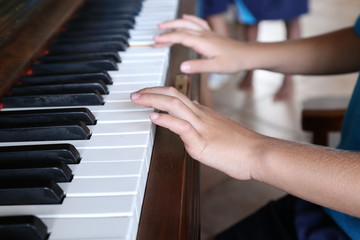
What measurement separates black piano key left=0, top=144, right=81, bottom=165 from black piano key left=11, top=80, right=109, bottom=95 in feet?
0.74

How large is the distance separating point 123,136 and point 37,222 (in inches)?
9.5

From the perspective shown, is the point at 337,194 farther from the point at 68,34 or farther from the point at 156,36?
the point at 68,34

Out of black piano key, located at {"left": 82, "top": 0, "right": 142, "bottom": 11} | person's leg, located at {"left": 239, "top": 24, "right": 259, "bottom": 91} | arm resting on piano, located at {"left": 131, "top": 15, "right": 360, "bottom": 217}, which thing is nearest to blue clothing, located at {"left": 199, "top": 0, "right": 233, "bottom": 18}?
person's leg, located at {"left": 239, "top": 24, "right": 259, "bottom": 91}

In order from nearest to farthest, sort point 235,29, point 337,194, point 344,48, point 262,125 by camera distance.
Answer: point 337,194, point 344,48, point 262,125, point 235,29

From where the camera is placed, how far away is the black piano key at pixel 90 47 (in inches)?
42.7

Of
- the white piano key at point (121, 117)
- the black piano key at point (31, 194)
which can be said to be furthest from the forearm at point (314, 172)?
the black piano key at point (31, 194)

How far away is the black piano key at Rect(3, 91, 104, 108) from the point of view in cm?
85

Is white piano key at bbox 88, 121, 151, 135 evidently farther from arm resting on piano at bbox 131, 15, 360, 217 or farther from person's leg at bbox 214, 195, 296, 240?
person's leg at bbox 214, 195, 296, 240

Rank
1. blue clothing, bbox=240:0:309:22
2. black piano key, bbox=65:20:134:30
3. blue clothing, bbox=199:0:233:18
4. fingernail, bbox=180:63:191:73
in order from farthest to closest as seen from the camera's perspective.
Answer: blue clothing, bbox=199:0:233:18 < blue clothing, bbox=240:0:309:22 < black piano key, bbox=65:20:134:30 < fingernail, bbox=180:63:191:73

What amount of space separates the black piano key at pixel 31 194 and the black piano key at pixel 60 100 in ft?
0.91

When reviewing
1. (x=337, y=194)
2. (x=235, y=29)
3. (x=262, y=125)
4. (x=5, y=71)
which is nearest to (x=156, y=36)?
(x=5, y=71)

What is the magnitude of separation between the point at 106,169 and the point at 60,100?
0.82 feet

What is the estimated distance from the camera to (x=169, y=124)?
691mm

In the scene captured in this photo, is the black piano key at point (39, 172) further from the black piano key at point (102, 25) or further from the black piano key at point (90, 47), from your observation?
the black piano key at point (102, 25)
